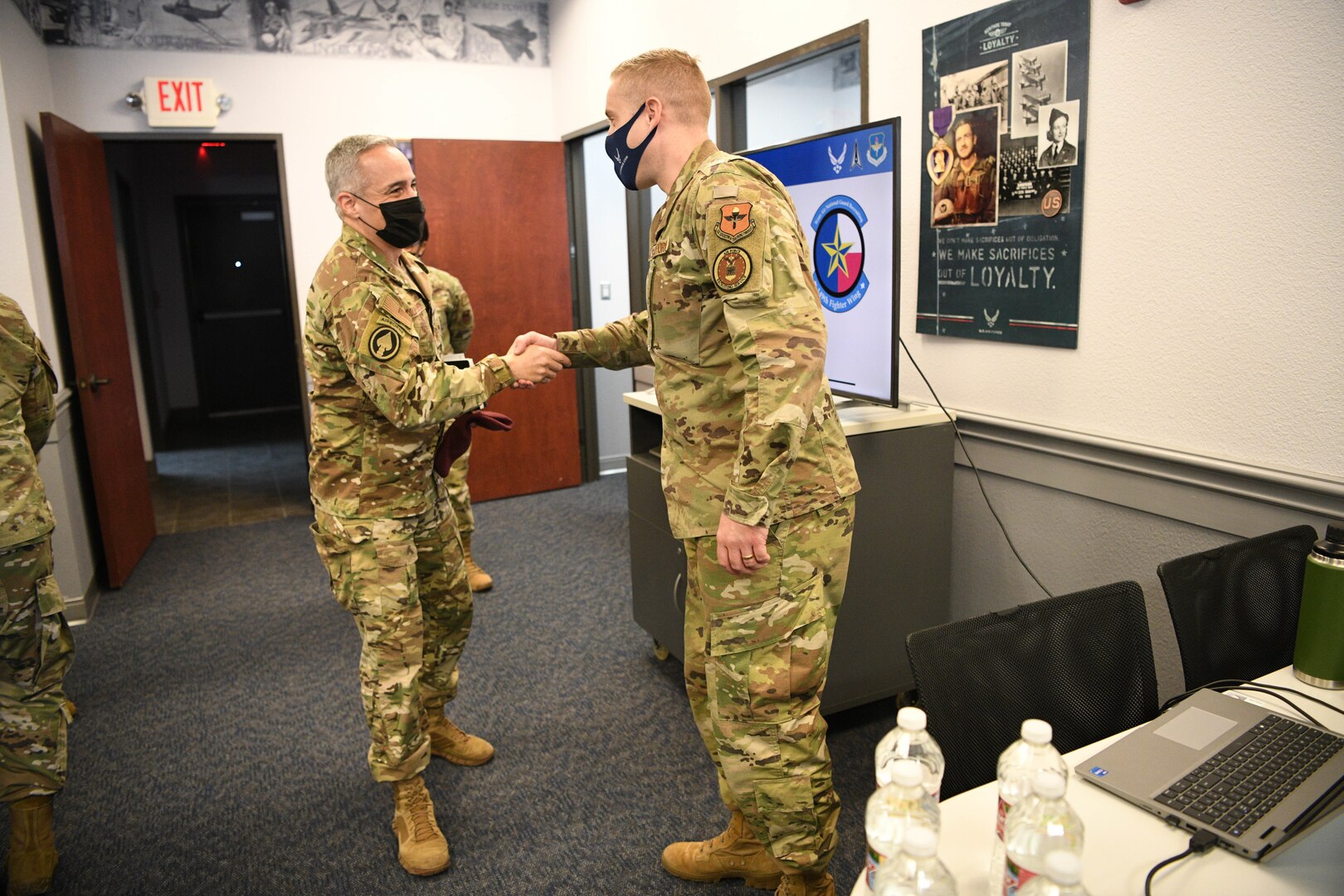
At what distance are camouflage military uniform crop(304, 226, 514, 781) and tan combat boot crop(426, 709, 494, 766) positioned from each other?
0.35 meters

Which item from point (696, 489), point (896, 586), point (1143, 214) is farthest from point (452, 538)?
point (1143, 214)

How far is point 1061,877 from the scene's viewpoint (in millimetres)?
654

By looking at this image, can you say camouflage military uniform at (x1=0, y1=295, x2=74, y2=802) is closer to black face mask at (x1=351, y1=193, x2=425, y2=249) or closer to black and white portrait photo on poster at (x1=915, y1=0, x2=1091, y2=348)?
black face mask at (x1=351, y1=193, x2=425, y2=249)

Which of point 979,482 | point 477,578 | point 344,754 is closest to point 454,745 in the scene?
point 344,754

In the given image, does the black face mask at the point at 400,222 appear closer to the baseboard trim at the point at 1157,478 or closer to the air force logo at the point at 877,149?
the air force logo at the point at 877,149

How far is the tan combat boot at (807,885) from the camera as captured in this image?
176 centimetres

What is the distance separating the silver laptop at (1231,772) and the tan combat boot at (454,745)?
69.5 inches

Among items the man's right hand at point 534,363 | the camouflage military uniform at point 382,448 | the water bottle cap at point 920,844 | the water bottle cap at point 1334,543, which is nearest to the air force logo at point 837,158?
the man's right hand at point 534,363

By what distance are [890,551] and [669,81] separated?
1366 millimetres

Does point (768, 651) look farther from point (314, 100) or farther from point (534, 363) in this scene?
point (314, 100)

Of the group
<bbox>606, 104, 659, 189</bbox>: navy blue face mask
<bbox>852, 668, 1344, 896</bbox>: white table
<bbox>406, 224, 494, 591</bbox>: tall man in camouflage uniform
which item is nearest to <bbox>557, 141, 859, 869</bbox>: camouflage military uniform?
<bbox>606, 104, 659, 189</bbox>: navy blue face mask

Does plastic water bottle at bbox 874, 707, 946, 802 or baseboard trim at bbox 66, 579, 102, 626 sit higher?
plastic water bottle at bbox 874, 707, 946, 802

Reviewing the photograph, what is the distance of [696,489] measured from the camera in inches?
67.1

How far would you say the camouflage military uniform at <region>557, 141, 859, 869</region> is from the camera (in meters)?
1.51
